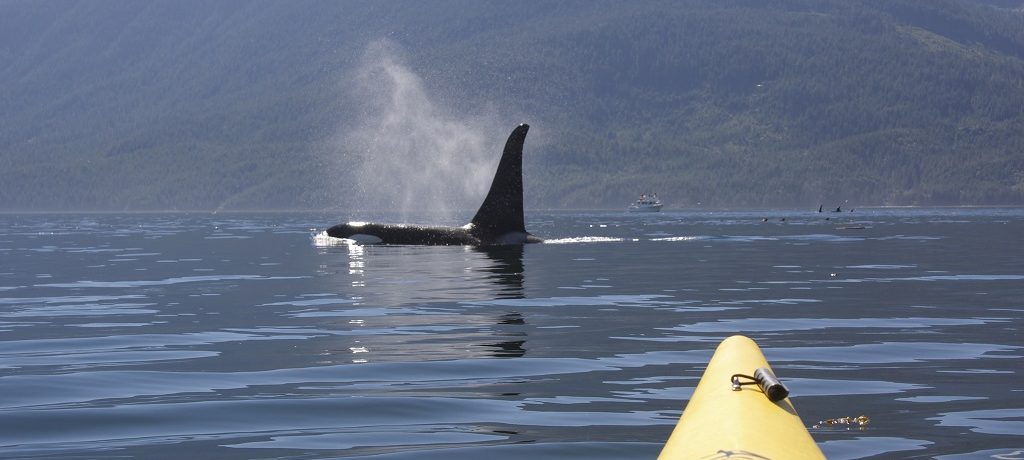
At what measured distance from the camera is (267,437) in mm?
12445

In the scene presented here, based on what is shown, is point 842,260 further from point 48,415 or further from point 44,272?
point 48,415

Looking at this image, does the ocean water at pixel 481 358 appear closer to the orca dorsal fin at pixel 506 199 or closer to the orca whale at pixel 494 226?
the orca dorsal fin at pixel 506 199

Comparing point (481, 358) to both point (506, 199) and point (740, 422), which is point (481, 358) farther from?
point (506, 199)

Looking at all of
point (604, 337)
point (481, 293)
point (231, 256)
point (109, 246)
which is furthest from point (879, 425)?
point (109, 246)

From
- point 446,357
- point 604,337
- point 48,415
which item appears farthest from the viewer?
point 604,337

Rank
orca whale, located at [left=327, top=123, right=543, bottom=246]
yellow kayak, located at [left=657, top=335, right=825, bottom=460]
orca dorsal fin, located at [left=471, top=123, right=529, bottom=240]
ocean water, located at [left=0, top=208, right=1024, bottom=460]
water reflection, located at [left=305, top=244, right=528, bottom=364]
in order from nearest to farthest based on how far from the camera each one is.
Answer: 1. yellow kayak, located at [left=657, top=335, right=825, bottom=460]
2. ocean water, located at [left=0, top=208, right=1024, bottom=460]
3. water reflection, located at [left=305, top=244, right=528, bottom=364]
4. orca dorsal fin, located at [left=471, top=123, right=529, bottom=240]
5. orca whale, located at [left=327, top=123, right=543, bottom=246]

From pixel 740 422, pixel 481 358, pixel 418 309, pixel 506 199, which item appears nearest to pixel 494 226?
pixel 506 199

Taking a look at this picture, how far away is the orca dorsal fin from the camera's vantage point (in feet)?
165

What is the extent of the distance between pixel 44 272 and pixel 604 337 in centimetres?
2455

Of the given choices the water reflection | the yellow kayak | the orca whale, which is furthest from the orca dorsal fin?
the yellow kayak

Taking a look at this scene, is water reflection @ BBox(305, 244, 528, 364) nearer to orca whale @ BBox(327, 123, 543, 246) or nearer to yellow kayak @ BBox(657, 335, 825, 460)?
orca whale @ BBox(327, 123, 543, 246)

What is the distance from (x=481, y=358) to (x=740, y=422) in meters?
9.66

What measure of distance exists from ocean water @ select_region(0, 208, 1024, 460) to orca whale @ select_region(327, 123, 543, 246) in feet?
40.7

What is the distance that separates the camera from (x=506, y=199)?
167 ft
